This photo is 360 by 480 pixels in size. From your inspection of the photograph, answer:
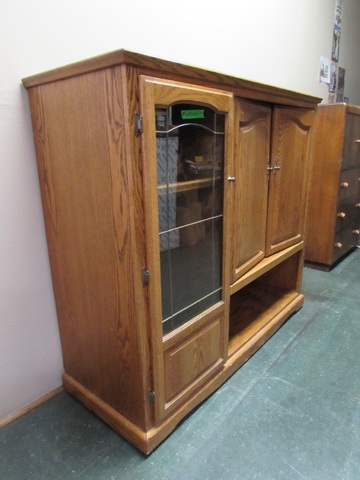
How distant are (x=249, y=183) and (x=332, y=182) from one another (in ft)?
4.66

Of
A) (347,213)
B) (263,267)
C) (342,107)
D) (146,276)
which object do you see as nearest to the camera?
(146,276)

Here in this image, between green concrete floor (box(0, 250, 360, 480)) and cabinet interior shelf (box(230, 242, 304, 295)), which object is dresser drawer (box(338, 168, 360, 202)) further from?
green concrete floor (box(0, 250, 360, 480))

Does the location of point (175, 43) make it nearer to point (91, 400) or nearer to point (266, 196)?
point (266, 196)

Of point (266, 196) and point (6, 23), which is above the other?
point (6, 23)

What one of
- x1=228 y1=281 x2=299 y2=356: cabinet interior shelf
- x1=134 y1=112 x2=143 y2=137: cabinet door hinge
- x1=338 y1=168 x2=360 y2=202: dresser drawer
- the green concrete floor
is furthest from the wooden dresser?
x1=134 y1=112 x2=143 y2=137: cabinet door hinge

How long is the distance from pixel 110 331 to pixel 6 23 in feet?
3.57

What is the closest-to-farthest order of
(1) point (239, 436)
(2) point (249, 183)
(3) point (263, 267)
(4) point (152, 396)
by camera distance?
1. (4) point (152, 396)
2. (1) point (239, 436)
3. (2) point (249, 183)
4. (3) point (263, 267)

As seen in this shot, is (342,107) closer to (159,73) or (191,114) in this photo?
(191,114)

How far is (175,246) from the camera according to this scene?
1206mm

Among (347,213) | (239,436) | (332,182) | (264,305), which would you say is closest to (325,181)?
(332,182)

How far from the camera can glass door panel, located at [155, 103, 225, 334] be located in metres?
1.10

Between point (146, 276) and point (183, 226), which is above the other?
point (183, 226)

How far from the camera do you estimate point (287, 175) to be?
1.80 meters

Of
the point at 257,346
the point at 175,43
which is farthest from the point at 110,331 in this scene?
the point at 175,43
